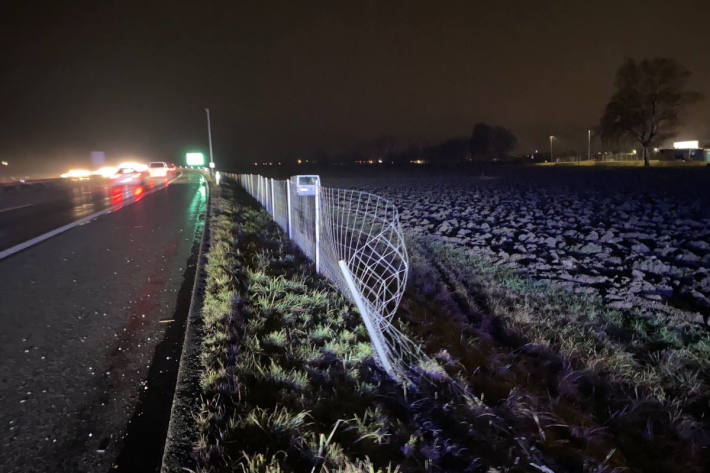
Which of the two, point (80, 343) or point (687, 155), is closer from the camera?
point (80, 343)

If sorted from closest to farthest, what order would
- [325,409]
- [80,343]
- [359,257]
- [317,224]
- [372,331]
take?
→ [325,409] < [372,331] < [80,343] < [359,257] < [317,224]

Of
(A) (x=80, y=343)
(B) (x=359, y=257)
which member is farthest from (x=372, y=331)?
(A) (x=80, y=343)

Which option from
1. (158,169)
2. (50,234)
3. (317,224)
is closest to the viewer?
(317,224)

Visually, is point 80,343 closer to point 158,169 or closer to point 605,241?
point 605,241

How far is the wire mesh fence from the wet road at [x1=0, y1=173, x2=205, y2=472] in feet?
5.15

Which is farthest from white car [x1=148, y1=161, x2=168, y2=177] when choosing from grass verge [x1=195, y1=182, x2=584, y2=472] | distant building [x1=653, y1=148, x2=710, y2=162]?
distant building [x1=653, y1=148, x2=710, y2=162]

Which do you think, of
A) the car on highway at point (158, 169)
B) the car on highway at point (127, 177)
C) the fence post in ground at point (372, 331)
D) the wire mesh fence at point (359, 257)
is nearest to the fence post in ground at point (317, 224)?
the wire mesh fence at point (359, 257)

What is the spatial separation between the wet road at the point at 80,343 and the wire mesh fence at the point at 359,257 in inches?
61.8

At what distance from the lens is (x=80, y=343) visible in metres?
3.49

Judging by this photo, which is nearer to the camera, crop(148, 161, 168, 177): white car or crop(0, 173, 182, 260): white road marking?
crop(0, 173, 182, 260): white road marking

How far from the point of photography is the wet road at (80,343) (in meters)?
2.32

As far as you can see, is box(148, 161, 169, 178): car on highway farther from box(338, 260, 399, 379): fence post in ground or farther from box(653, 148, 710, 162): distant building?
box(653, 148, 710, 162): distant building

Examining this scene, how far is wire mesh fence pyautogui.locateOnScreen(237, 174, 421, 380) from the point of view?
9.87 feet

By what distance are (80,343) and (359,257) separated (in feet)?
8.18
